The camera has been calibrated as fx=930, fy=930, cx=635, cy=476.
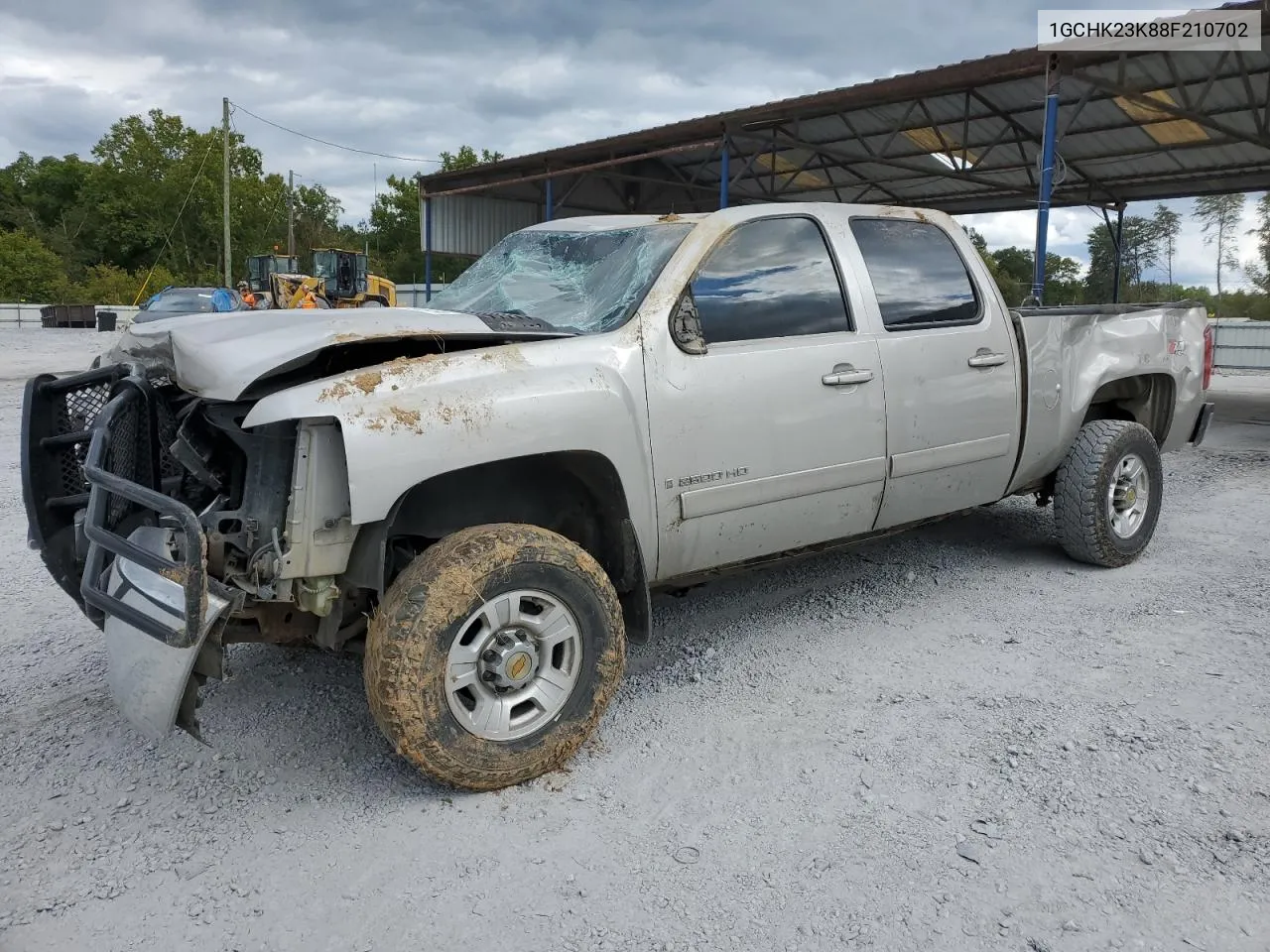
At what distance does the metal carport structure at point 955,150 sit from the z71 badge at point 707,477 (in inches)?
352

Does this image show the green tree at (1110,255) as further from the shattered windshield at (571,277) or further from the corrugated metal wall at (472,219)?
the shattered windshield at (571,277)

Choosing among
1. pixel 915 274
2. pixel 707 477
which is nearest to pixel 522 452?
pixel 707 477

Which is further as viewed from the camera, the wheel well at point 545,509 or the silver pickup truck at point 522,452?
the wheel well at point 545,509

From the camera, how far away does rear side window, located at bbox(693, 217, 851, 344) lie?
3555mm

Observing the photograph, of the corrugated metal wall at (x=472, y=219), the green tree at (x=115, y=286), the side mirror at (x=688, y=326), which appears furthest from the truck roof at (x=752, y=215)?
the green tree at (x=115, y=286)

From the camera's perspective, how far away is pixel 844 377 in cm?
378

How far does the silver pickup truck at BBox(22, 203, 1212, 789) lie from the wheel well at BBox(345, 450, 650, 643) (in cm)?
→ 1

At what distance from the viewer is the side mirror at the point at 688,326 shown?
133 inches

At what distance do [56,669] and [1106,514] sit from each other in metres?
5.09

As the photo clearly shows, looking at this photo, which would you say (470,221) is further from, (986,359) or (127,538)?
(127,538)

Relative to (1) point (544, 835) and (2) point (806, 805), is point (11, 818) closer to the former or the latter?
(1) point (544, 835)

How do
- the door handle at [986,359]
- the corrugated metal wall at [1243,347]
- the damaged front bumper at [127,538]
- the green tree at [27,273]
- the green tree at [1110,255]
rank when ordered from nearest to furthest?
the damaged front bumper at [127,538] → the door handle at [986,359] → the corrugated metal wall at [1243,347] → the green tree at [1110,255] → the green tree at [27,273]

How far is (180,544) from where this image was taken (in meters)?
2.75

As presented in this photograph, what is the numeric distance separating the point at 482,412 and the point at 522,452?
188 mm
